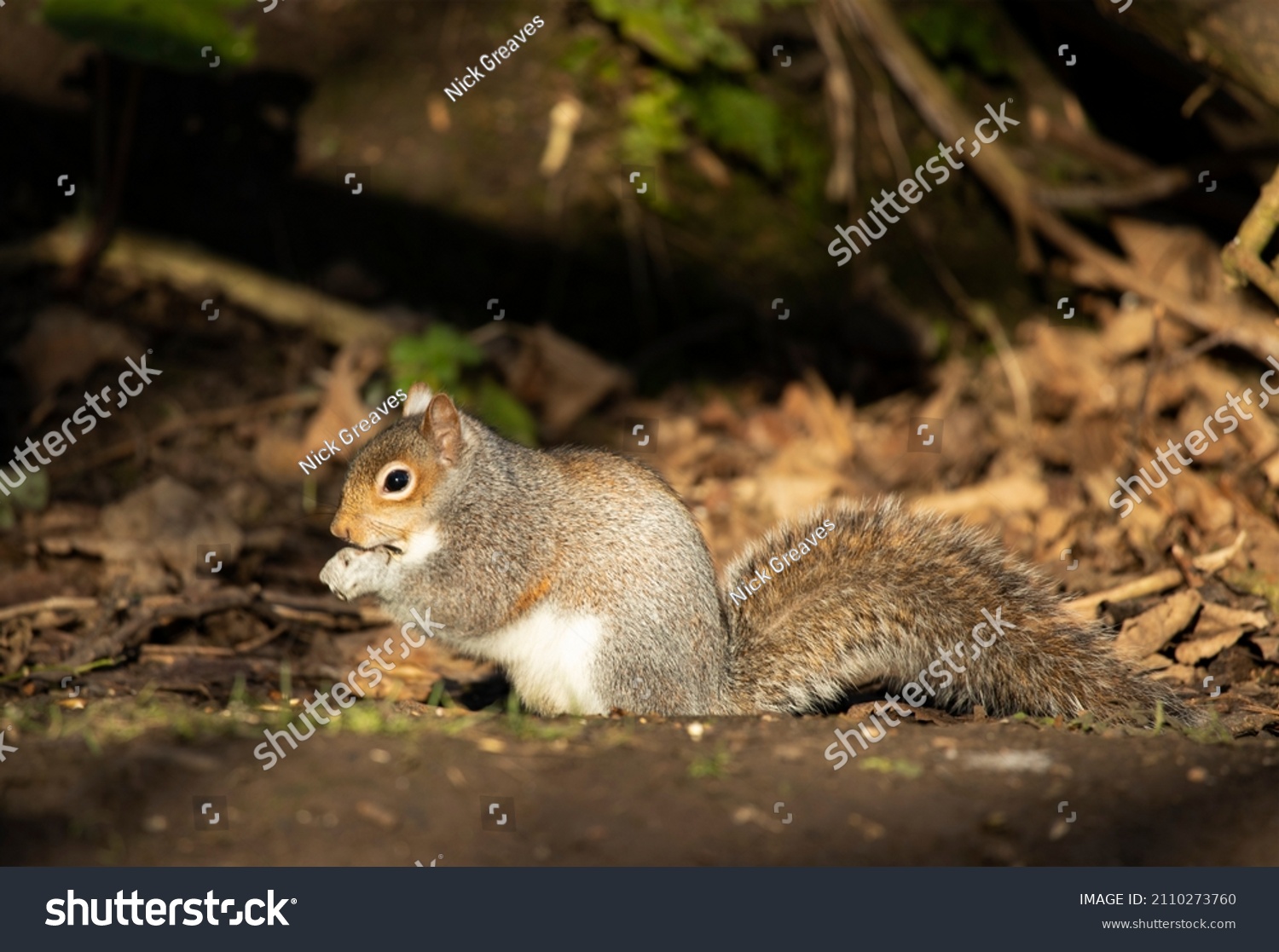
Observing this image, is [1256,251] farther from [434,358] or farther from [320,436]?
[320,436]

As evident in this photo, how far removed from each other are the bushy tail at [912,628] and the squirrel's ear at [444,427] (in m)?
0.95

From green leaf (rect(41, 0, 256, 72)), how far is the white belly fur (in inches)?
132

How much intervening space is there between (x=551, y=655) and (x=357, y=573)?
634 millimetres

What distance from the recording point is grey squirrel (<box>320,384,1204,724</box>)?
3.65 meters

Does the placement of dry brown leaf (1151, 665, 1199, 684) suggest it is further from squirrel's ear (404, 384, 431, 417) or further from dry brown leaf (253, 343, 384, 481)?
dry brown leaf (253, 343, 384, 481)

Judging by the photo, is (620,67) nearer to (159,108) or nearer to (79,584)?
(159,108)

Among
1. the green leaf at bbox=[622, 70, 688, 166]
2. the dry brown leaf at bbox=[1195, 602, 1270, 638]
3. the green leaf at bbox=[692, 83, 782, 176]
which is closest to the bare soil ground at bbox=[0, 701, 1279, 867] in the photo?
the dry brown leaf at bbox=[1195, 602, 1270, 638]

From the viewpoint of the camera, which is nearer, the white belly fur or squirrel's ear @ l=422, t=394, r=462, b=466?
the white belly fur

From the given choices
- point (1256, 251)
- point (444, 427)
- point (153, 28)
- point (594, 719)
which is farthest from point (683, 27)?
point (594, 719)

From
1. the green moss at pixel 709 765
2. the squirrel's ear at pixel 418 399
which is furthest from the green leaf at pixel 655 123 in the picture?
the green moss at pixel 709 765

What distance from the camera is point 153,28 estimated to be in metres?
5.68

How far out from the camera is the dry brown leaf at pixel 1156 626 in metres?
4.25

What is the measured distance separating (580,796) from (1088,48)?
627cm

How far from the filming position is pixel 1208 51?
493cm
